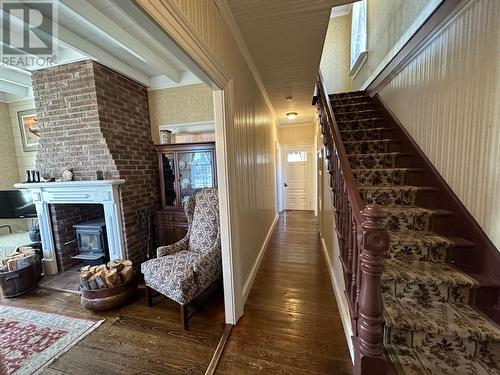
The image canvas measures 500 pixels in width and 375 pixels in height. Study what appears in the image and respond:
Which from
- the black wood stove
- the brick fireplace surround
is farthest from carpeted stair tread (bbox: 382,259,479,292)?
the black wood stove

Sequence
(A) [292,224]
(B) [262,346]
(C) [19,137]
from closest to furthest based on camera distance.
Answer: (B) [262,346] < (C) [19,137] < (A) [292,224]

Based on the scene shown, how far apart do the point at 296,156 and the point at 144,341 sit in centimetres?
561

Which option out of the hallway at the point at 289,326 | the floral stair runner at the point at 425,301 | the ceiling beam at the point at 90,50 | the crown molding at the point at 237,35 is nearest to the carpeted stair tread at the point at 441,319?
the floral stair runner at the point at 425,301

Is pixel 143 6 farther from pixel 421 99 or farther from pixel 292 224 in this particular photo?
pixel 292 224

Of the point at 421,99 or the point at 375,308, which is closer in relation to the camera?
the point at 375,308

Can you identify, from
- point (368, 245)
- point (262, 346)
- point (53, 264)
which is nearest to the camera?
point (368, 245)

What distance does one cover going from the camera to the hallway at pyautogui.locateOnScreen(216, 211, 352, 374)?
59.7 inches

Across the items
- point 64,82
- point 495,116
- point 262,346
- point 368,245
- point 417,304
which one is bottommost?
point 262,346

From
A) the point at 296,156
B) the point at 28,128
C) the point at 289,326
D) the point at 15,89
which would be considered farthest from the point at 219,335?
the point at 296,156

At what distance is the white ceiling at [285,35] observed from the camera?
1.61m

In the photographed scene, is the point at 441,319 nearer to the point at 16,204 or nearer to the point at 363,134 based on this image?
the point at 363,134

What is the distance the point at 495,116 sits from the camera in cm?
131

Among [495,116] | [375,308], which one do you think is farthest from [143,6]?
[495,116]

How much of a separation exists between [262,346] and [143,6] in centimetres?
226
